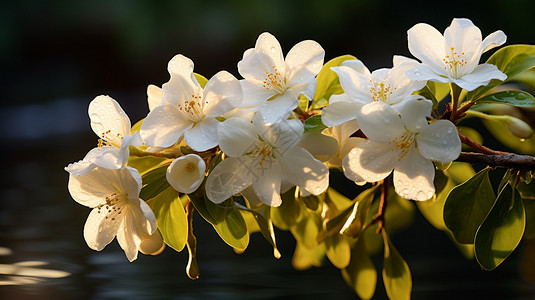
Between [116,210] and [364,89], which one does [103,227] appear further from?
[364,89]

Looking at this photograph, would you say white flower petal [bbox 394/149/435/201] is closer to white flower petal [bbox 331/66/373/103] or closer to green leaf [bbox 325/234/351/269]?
white flower petal [bbox 331/66/373/103]

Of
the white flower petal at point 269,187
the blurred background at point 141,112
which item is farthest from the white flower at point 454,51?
the blurred background at point 141,112

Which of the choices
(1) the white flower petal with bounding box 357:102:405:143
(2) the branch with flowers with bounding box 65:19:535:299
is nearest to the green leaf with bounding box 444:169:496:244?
(2) the branch with flowers with bounding box 65:19:535:299

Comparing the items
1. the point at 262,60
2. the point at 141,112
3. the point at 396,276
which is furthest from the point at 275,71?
the point at 141,112

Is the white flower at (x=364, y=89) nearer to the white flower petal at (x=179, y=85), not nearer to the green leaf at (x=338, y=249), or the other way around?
the white flower petal at (x=179, y=85)

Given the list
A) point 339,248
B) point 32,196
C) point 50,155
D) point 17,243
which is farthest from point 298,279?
point 50,155

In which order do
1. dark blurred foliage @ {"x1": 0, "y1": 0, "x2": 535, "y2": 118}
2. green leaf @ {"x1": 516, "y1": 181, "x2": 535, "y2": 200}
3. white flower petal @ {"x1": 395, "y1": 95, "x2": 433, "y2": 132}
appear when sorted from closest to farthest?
1. white flower petal @ {"x1": 395, "y1": 95, "x2": 433, "y2": 132}
2. green leaf @ {"x1": 516, "y1": 181, "x2": 535, "y2": 200}
3. dark blurred foliage @ {"x1": 0, "y1": 0, "x2": 535, "y2": 118}
